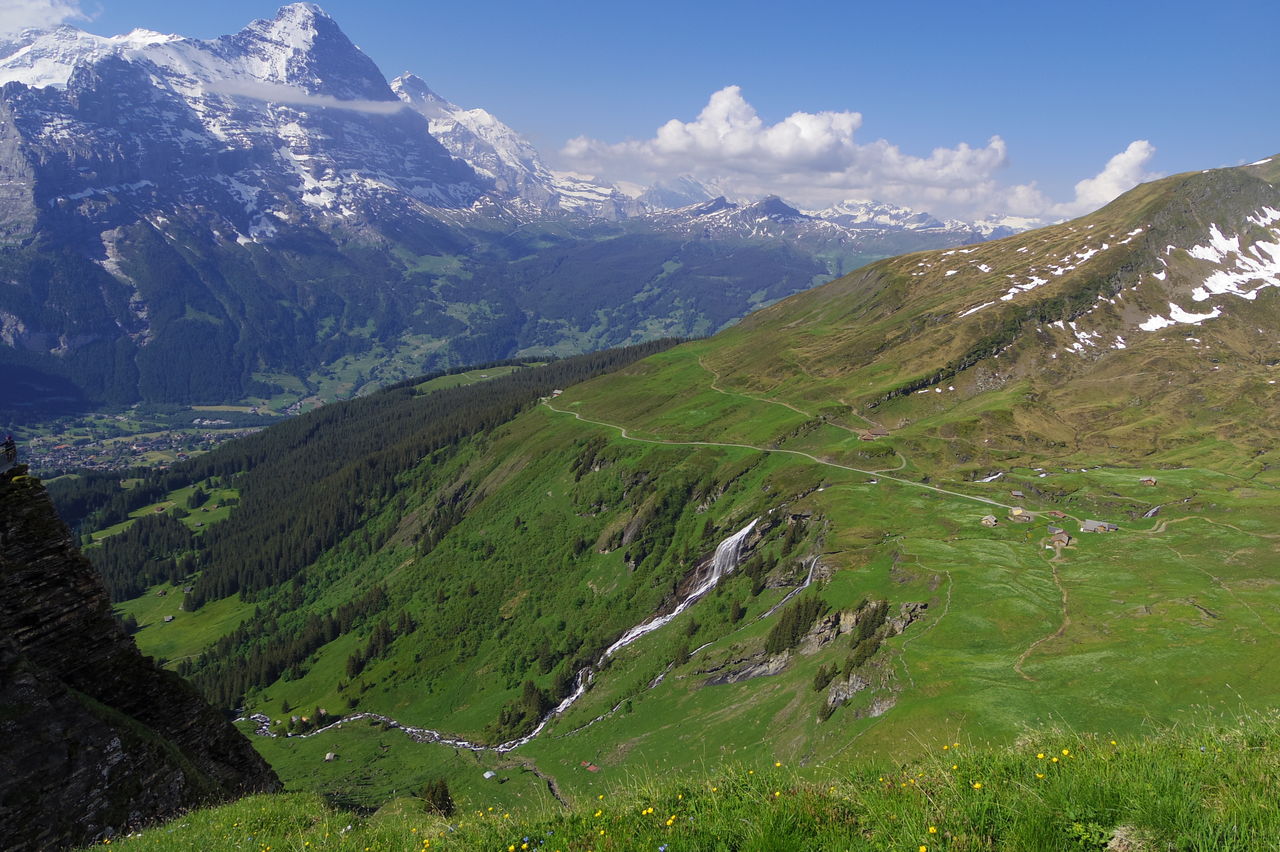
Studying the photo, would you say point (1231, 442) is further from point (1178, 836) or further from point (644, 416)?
point (1178, 836)

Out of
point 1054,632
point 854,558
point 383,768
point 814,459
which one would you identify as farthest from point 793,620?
point 383,768

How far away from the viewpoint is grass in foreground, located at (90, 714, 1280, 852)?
6.76 meters

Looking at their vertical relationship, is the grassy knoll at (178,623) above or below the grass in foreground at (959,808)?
below

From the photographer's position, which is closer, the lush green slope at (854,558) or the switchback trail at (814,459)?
the lush green slope at (854,558)

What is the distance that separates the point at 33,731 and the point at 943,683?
51.7 meters

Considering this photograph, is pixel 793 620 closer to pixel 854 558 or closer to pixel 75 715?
pixel 854 558

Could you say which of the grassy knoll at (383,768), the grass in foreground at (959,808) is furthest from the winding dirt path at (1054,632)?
the grassy knoll at (383,768)

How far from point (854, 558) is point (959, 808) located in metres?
73.5

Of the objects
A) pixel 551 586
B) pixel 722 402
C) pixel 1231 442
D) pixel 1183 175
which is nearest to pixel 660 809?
pixel 551 586

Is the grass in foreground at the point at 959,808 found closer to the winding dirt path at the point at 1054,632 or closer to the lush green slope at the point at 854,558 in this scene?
the lush green slope at the point at 854,558

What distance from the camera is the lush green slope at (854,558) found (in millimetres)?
51531

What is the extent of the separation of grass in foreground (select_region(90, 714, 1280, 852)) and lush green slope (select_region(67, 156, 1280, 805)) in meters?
1.66

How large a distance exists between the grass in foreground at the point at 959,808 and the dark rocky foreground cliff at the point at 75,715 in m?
8.33

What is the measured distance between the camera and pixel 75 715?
17.2 metres
